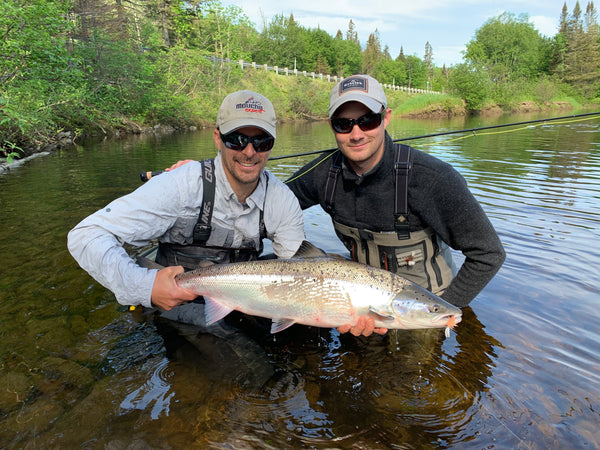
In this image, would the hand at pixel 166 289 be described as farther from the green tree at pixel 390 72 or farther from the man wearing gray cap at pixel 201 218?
the green tree at pixel 390 72

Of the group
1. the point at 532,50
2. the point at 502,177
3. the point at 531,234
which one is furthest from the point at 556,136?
the point at 532,50

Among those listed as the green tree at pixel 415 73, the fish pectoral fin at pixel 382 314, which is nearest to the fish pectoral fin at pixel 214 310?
the fish pectoral fin at pixel 382 314

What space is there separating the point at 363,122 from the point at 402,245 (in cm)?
126

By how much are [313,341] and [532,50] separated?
93891mm

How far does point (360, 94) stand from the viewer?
350 centimetres

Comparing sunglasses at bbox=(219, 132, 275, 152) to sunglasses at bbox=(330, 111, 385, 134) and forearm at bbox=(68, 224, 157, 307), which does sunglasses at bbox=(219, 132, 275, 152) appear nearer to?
sunglasses at bbox=(330, 111, 385, 134)

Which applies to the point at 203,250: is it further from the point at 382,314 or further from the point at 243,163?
the point at 382,314

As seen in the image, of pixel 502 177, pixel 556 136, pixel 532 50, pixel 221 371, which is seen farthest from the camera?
pixel 532 50

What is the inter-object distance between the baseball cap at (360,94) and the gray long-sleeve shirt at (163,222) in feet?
3.34

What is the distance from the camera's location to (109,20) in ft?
88.8

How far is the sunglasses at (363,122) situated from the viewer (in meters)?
3.54

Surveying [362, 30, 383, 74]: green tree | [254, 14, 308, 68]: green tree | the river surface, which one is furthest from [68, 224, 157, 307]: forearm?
[362, 30, 383, 74]: green tree

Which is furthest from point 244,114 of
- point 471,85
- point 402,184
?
point 471,85

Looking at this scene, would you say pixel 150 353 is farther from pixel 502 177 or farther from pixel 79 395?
pixel 502 177
